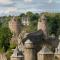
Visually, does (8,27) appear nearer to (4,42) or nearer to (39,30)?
(4,42)

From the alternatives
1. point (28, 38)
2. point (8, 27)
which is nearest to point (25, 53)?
point (28, 38)

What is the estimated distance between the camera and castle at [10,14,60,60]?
12141mm

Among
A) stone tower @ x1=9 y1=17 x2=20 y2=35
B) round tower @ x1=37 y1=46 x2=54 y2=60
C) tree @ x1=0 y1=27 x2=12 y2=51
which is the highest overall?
stone tower @ x1=9 y1=17 x2=20 y2=35

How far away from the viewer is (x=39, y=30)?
516 inches

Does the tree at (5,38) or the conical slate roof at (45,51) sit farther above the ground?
the tree at (5,38)

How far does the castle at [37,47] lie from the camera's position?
1214cm

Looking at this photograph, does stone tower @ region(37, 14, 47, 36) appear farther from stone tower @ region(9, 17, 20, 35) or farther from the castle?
stone tower @ region(9, 17, 20, 35)

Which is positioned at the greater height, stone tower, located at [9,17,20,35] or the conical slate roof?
stone tower, located at [9,17,20,35]

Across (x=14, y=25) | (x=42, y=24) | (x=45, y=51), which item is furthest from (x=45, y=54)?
(x=14, y=25)

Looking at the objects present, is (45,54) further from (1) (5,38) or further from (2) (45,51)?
(1) (5,38)

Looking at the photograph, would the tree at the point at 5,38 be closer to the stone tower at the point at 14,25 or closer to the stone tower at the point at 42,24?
the stone tower at the point at 14,25

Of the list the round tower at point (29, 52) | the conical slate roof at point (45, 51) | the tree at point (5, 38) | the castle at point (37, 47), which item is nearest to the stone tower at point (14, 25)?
the tree at point (5, 38)

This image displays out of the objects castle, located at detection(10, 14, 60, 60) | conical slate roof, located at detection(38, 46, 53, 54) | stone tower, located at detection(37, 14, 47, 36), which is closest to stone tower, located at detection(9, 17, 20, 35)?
stone tower, located at detection(37, 14, 47, 36)

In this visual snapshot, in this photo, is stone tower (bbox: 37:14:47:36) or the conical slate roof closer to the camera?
the conical slate roof
